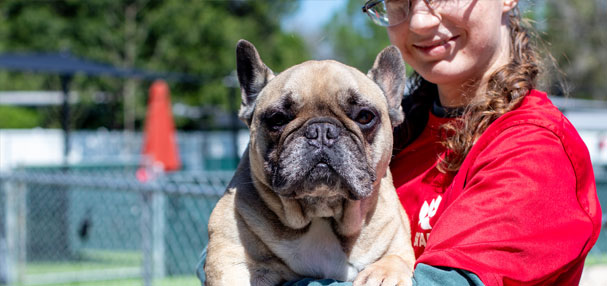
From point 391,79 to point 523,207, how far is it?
0.98 m

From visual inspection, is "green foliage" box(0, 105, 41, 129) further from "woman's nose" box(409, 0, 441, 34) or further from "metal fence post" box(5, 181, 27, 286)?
"woman's nose" box(409, 0, 441, 34)

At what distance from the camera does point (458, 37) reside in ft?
8.82

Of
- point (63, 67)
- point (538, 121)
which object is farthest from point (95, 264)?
point (538, 121)

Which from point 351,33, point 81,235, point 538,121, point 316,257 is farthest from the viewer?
point 351,33

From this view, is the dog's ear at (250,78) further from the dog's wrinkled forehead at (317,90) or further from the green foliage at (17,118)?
the green foliage at (17,118)

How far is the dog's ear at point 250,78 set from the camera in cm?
281

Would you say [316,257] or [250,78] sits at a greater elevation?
[250,78]

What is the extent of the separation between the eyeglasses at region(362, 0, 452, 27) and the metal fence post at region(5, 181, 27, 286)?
645 cm

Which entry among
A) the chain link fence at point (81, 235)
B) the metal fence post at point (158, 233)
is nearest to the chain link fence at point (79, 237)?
the chain link fence at point (81, 235)

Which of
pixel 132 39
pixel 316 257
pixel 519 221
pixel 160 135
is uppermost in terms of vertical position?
pixel 519 221

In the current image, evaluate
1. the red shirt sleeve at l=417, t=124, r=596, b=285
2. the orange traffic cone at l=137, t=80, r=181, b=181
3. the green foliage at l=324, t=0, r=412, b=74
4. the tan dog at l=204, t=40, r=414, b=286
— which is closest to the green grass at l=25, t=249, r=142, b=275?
the orange traffic cone at l=137, t=80, r=181, b=181

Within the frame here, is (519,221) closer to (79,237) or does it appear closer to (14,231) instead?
(79,237)

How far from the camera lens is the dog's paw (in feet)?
7.39

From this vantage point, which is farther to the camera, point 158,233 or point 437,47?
point 158,233
